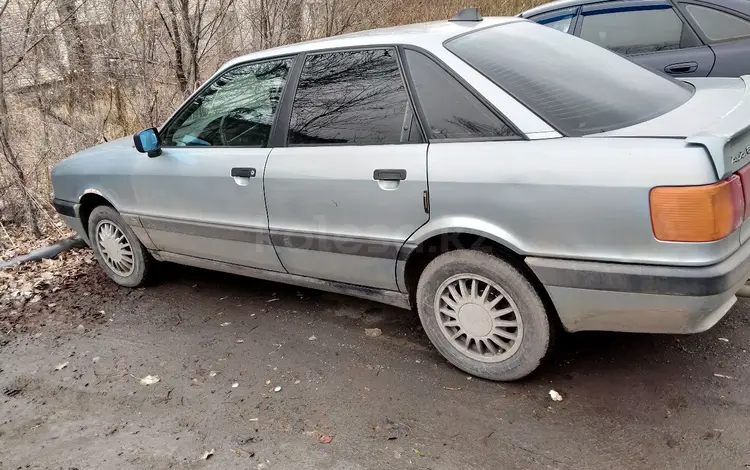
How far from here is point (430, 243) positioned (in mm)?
2936

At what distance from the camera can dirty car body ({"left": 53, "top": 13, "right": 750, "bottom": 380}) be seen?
2301 millimetres

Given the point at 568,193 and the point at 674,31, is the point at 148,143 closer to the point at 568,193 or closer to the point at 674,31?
the point at 568,193

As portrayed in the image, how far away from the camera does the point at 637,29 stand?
5422mm

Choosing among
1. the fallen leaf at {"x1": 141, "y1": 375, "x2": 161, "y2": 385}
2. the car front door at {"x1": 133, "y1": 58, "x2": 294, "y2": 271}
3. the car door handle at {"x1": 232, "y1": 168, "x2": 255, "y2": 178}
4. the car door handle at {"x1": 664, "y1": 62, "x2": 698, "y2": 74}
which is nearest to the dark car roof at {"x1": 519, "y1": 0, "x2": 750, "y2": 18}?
the car door handle at {"x1": 664, "y1": 62, "x2": 698, "y2": 74}

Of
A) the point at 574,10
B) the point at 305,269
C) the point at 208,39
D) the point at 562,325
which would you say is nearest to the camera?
the point at 562,325

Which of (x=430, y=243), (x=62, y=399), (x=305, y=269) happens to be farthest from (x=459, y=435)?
(x=62, y=399)

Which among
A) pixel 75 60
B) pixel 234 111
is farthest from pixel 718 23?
pixel 75 60

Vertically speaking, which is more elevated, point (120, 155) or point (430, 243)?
point (120, 155)

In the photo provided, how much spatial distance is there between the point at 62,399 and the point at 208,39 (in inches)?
229

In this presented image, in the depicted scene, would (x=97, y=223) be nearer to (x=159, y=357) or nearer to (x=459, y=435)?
(x=159, y=357)

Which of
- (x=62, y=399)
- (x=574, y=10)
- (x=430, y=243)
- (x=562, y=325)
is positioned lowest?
(x=62, y=399)

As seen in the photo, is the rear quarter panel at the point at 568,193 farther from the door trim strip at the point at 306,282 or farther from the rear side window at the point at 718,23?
the rear side window at the point at 718,23

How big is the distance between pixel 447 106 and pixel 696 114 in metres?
1.14

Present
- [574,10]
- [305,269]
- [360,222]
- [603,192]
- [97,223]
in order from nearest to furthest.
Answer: [603,192], [360,222], [305,269], [97,223], [574,10]
